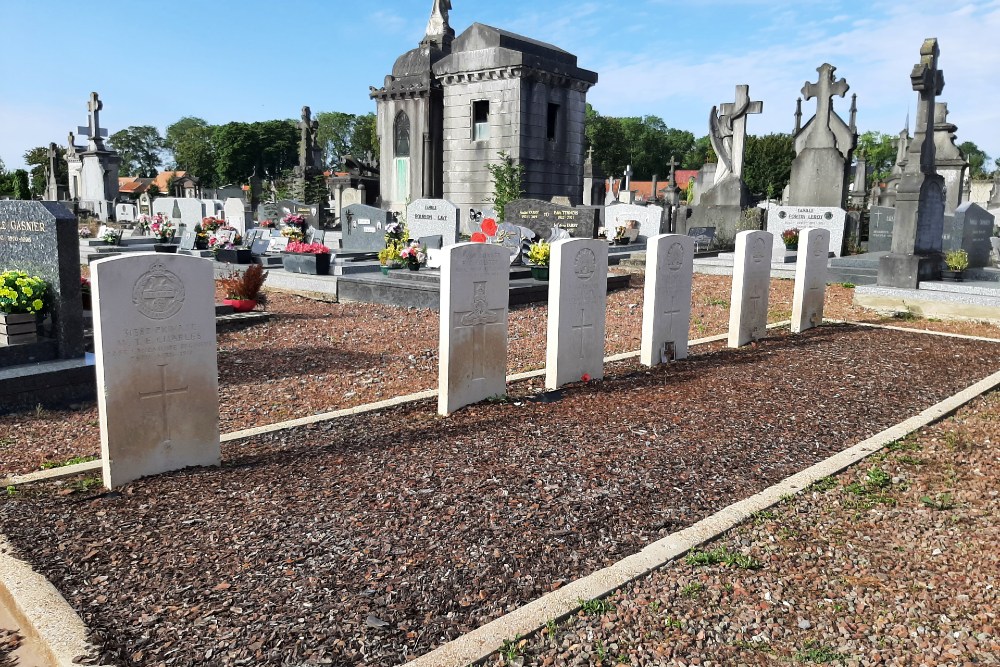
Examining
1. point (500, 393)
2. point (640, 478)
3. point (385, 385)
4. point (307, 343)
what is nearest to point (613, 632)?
point (640, 478)

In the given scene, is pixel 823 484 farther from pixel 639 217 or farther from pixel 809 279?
pixel 639 217

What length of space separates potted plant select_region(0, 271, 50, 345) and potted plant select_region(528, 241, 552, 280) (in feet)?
25.5

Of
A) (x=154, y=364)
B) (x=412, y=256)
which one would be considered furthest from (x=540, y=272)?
(x=154, y=364)

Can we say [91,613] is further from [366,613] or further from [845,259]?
[845,259]

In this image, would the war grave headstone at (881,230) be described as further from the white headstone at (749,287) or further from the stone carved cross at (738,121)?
the white headstone at (749,287)

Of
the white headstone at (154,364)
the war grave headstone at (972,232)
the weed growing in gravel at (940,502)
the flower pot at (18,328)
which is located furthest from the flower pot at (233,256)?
the war grave headstone at (972,232)

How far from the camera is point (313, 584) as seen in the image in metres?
3.15

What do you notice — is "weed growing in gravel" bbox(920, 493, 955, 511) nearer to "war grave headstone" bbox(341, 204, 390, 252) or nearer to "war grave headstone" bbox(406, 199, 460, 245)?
"war grave headstone" bbox(406, 199, 460, 245)

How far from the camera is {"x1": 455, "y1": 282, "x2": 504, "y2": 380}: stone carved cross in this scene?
6016mm

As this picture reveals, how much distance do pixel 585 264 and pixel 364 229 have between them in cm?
1303

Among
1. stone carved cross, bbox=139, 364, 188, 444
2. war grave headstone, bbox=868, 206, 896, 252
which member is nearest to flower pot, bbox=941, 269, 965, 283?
war grave headstone, bbox=868, 206, 896, 252

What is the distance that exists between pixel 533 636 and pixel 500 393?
3526 mm

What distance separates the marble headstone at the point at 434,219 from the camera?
1616cm

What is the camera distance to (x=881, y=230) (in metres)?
18.5
